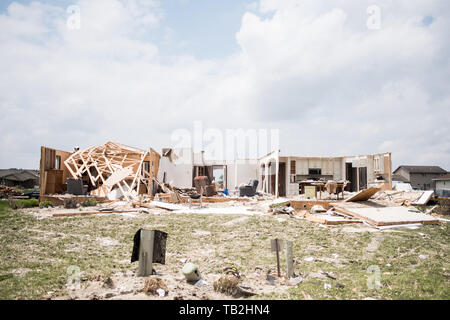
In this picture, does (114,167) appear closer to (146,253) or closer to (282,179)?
(282,179)

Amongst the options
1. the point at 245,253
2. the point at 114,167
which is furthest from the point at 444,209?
the point at 114,167

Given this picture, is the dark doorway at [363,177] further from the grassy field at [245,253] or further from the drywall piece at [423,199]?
the grassy field at [245,253]

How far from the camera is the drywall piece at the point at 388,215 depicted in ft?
25.7

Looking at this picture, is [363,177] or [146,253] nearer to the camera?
[146,253]

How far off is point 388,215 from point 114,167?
513 inches

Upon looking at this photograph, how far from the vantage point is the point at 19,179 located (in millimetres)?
36812

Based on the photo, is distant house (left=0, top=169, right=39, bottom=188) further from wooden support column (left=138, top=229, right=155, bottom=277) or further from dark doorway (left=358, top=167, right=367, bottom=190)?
wooden support column (left=138, top=229, right=155, bottom=277)

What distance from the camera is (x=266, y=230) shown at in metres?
6.94

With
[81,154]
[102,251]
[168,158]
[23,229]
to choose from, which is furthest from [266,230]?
[168,158]

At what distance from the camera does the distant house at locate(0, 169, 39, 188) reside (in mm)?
35688

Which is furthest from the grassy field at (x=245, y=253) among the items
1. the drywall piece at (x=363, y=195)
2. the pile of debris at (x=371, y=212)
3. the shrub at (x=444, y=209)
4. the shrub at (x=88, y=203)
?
the shrub at (x=88, y=203)

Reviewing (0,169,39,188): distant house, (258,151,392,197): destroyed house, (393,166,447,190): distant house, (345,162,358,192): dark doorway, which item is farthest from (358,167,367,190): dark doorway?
(0,169,39,188): distant house

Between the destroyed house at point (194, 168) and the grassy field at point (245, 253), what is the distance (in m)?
13.0
